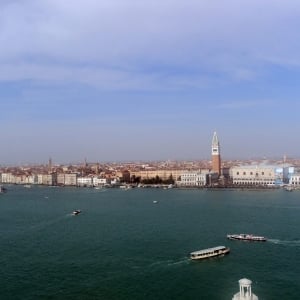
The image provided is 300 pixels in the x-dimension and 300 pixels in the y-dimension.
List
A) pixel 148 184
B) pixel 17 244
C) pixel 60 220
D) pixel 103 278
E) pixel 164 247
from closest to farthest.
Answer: pixel 103 278 → pixel 164 247 → pixel 17 244 → pixel 60 220 → pixel 148 184

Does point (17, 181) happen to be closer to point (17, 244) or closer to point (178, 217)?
point (178, 217)

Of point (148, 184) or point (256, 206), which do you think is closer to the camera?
point (256, 206)

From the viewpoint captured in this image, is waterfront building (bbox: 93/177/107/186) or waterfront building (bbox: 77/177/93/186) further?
waterfront building (bbox: 77/177/93/186)

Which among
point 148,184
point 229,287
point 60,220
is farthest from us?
point 148,184

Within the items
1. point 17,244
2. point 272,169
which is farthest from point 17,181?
point 17,244

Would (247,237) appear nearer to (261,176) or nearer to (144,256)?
(144,256)

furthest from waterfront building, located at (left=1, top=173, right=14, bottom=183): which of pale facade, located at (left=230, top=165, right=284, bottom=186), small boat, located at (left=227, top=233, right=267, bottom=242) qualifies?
small boat, located at (left=227, top=233, right=267, bottom=242)

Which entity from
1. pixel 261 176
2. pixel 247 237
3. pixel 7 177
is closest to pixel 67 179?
pixel 7 177

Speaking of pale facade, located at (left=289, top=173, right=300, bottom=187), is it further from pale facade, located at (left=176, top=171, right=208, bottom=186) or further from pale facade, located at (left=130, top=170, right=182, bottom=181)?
pale facade, located at (left=130, top=170, right=182, bottom=181)
